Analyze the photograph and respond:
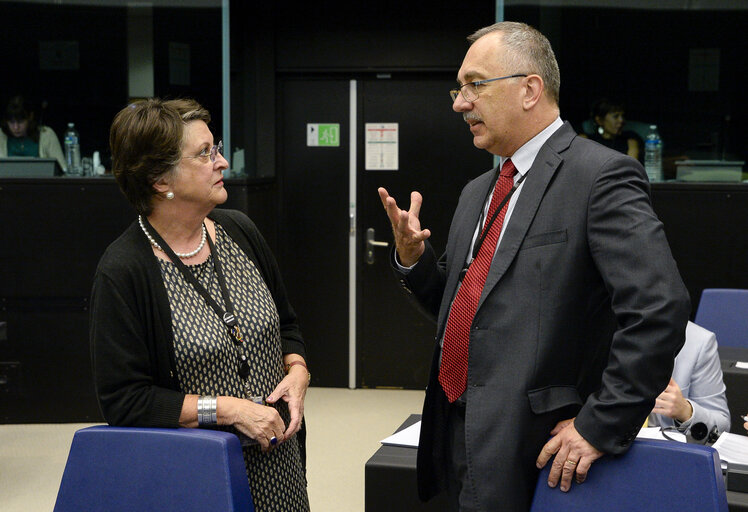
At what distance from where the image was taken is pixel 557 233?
1.66 meters

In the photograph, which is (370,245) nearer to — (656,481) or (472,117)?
(472,117)

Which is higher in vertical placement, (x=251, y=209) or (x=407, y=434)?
(x=251, y=209)

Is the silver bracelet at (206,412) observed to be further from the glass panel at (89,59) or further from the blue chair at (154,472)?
the glass panel at (89,59)

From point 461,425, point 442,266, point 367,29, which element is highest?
point 367,29

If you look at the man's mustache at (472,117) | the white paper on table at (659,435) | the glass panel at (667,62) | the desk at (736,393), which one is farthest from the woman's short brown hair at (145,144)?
the glass panel at (667,62)

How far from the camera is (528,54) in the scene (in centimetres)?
180

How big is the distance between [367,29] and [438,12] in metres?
0.48

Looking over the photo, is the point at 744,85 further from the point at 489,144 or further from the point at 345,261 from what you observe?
the point at 489,144

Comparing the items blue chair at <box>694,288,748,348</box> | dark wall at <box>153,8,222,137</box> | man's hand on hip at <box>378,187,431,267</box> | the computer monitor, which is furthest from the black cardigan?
the computer monitor

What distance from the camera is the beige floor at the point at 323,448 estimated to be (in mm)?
3912

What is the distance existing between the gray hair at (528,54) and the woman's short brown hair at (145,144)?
2.53ft

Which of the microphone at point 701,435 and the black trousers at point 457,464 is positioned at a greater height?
the black trousers at point 457,464

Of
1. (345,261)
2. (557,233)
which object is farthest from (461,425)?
(345,261)

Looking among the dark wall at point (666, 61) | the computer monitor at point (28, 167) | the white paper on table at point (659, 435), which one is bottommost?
the white paper on table at point (659, 435)
